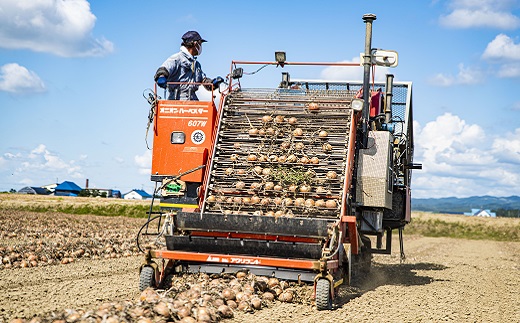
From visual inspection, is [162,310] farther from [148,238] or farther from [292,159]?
[148,238]

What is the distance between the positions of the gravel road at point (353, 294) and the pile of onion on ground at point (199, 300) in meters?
0.18

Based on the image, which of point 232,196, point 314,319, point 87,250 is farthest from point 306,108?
point 87,250

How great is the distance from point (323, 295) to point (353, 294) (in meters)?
2.05

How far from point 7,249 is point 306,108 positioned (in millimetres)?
6563

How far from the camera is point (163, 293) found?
757 cm

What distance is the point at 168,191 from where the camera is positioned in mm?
10320

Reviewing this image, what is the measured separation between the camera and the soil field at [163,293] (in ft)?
22.9

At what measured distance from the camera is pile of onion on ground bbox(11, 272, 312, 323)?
609 centimetres

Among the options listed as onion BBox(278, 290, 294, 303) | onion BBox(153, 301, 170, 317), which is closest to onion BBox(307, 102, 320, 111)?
onion BBox(278, 290, 294, 303)

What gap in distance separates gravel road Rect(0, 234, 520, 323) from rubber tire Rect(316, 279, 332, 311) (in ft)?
0.31

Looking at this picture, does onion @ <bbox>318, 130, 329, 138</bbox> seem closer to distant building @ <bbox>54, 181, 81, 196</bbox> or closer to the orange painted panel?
the orange painted panel

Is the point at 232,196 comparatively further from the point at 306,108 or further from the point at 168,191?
the point at 306,108

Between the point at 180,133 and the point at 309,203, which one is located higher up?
the point at 180,133

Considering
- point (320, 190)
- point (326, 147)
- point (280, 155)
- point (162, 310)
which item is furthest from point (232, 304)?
point (326, 147)
